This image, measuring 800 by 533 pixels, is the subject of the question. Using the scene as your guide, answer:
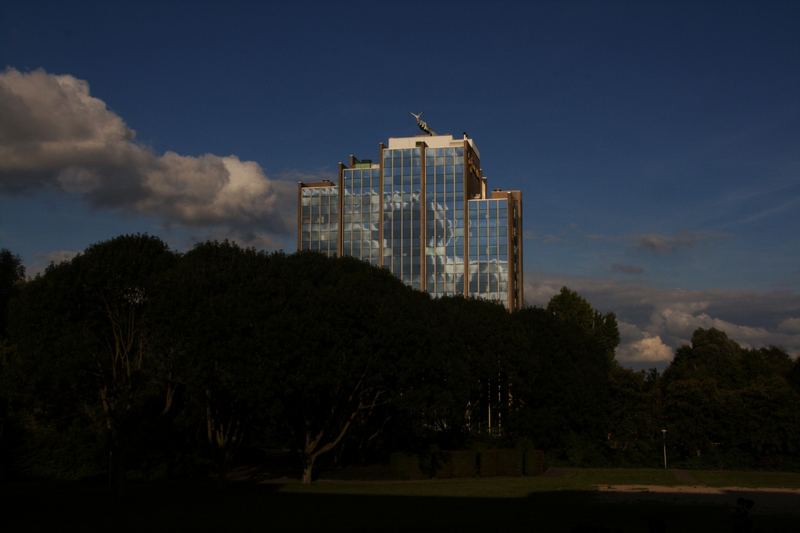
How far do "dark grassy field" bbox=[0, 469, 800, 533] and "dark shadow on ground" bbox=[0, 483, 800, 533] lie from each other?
0.13 feet

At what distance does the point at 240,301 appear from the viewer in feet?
149

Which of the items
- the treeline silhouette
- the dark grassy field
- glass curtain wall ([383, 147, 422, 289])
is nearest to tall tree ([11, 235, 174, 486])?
the treeline silhouette

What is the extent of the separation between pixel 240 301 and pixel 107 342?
37.5 feet

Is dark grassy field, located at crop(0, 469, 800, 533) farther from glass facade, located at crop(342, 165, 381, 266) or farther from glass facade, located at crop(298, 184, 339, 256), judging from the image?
glass facade, located at crop(298, 184, 339, 256)

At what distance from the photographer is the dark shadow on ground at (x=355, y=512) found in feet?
91.1

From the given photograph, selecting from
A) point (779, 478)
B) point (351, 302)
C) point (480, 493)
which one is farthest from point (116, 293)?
point (779, 478)

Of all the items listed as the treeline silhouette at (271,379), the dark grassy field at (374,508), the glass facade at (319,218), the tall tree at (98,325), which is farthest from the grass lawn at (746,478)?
the glass facade at (319,218)

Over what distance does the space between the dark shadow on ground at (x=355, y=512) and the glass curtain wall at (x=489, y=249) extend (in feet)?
256

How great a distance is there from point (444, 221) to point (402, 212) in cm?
690

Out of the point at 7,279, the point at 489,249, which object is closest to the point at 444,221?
the point at 489,249

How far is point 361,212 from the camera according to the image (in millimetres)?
126938

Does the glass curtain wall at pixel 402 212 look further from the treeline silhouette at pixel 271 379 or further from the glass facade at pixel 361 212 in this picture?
the treeline silhouette at pixel 271 379

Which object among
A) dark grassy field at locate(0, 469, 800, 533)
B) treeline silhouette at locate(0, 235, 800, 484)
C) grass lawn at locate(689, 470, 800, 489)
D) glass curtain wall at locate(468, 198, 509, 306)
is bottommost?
grass lawn at locate(689, 470, 800, 489)

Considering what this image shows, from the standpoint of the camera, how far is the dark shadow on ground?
27.8 meters
